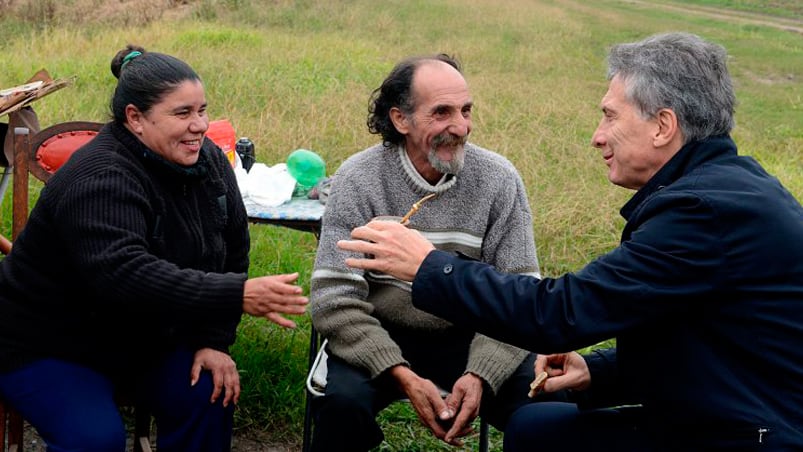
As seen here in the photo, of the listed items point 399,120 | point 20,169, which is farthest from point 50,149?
point 399,120

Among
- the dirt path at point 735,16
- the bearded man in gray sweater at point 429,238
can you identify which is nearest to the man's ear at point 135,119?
the bearded man in gray sweater at point 429,238

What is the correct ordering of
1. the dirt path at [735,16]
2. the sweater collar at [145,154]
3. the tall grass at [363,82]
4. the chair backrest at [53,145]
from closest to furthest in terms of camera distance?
the sweater collar at [145,154]
the chair backrest at [53,145]
the tall grass at [363,82]
the dirt path at [735,16]

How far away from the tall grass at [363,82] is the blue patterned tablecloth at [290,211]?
0.82 m

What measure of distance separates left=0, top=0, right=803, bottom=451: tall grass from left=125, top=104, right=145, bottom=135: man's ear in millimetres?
1514

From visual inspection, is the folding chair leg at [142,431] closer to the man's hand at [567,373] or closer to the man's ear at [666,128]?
the man's hand at [567,373]

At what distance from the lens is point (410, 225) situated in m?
3.27

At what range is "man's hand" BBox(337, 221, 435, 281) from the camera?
2361 millimetres

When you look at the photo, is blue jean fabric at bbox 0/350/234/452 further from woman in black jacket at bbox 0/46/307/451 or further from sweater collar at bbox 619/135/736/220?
sweater collar at bbox 619/135/736/220

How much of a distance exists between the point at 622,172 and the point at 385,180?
1.06 meters

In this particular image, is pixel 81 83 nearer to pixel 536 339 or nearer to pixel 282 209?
pixel 282 209

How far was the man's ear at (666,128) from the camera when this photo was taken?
2336 mm

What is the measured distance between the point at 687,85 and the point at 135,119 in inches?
65.7

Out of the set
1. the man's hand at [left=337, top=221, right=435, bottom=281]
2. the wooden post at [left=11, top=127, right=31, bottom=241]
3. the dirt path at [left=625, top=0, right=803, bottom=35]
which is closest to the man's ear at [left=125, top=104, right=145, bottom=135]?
the wooden post at [left=11, top=127, right=31, bottom=241]

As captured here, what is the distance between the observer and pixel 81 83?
9680 mm
